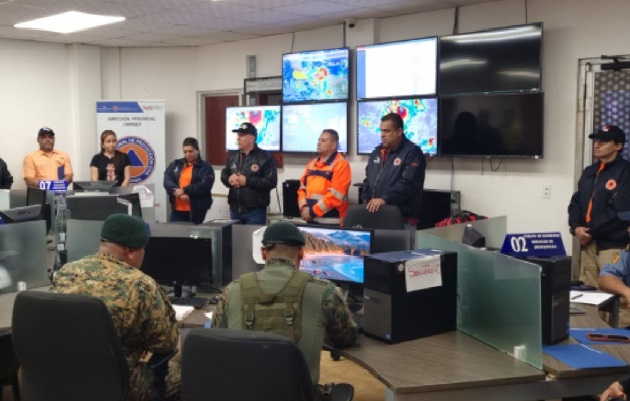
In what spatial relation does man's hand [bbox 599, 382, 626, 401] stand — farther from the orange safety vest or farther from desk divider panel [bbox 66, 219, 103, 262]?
the orange safety vest

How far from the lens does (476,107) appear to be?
20.0 ft

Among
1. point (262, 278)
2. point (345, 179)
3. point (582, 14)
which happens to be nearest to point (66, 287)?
point (262, 278)

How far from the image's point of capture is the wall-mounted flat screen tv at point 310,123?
7.15 m

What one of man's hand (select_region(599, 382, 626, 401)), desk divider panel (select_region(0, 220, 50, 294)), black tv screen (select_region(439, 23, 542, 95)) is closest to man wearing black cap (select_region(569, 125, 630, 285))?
black tv screen (select_region(439, 23, 542, 95))

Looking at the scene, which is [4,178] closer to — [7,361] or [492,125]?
[7,361]

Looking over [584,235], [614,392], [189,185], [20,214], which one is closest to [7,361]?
[20,214]

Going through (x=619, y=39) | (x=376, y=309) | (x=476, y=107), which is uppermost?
(x=619, y=39)

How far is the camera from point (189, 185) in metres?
6.21

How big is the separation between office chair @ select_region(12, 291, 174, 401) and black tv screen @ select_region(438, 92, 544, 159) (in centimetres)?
437

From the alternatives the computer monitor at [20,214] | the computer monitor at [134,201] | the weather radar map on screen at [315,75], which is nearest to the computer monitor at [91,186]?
the computer monitor at [134,201]

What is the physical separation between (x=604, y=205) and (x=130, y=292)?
11.7 ft

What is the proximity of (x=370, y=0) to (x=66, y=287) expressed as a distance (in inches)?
172

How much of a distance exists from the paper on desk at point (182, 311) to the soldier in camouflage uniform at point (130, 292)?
1.39 ft

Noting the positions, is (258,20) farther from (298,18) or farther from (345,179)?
(345,179)
